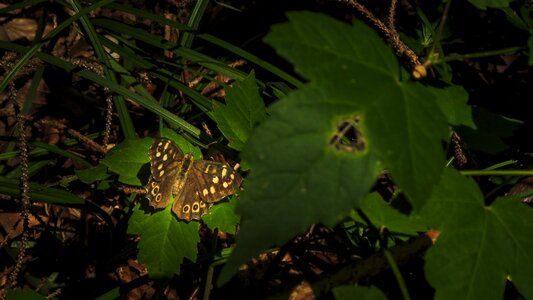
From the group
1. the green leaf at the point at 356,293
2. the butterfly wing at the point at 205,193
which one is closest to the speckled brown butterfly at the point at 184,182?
the butterfly wing at the point at 205,193

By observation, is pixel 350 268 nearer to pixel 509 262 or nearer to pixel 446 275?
pixel 446 275

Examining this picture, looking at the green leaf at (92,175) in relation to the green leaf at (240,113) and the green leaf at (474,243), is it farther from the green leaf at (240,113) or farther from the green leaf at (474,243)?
the green leaf at (474,243)

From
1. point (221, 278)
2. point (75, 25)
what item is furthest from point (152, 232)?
point (75, 25)

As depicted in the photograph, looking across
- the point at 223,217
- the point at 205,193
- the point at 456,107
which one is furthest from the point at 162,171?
the point at 456,107

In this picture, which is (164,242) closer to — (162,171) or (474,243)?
(162,171)

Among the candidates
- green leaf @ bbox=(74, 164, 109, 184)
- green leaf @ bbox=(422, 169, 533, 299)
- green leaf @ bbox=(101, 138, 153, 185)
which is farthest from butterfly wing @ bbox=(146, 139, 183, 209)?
green leaf @ bbox=(422, 169, 533, 299)

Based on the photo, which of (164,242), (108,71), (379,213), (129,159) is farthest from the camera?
(108,71)
